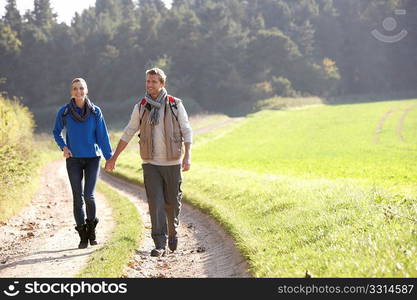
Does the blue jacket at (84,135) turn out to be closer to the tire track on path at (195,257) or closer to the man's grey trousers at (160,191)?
the man's grey trousers at (160,191)

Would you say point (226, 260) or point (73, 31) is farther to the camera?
point (73, 31)

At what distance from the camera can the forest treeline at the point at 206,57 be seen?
87.8m

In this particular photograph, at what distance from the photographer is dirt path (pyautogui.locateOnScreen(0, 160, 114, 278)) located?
7797mm

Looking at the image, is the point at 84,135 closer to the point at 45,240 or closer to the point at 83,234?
the point at 83,234

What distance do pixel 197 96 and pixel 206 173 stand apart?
71113mm

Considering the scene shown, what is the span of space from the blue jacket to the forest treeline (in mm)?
73819

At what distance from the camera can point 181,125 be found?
831 cm

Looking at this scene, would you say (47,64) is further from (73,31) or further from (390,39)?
(390,39)

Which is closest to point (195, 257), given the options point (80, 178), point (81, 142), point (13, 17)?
point (80, 178)

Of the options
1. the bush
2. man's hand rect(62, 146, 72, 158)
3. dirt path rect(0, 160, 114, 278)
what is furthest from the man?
the bush

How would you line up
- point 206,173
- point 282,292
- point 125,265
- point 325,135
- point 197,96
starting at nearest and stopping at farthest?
point 282,292, point 125,265, point 206,173, point 325,135, point 197,96

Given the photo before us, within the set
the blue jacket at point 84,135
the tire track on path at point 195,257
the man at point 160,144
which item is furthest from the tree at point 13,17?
the man at point 160,144

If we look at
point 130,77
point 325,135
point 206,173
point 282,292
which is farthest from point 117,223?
point 130,77

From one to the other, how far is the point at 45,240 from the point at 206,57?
81687 mm
